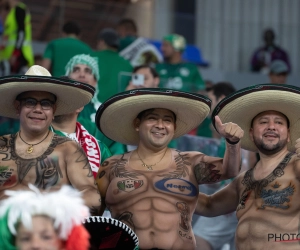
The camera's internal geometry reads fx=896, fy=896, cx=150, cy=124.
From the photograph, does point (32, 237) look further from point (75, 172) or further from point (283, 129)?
point (283, 129)

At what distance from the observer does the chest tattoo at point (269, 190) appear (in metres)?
6.42

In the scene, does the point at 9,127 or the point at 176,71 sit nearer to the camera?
the point at 9,127

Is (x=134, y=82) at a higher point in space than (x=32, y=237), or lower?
higher

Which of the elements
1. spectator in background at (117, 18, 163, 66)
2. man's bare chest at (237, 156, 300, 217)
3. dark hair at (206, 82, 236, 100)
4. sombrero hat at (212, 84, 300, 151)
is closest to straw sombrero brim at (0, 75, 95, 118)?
sombrero hat at (212, 84, 300, 151)

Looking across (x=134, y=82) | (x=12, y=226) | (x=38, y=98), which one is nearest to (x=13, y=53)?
(x=134, y=82)

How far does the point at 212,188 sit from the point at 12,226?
17.1 feet

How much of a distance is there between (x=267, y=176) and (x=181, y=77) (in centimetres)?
581

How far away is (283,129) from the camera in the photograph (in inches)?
265

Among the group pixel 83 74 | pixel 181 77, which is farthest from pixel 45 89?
pixel 181 77

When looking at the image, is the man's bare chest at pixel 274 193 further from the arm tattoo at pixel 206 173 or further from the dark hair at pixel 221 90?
the dark hair at pixel 221 90

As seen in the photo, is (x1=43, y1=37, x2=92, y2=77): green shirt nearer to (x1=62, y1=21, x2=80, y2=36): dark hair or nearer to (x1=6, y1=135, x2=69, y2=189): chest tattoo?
(x1=62, y1=21, x2=80, y2=36): dark hair

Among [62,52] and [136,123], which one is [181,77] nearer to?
[62,52]

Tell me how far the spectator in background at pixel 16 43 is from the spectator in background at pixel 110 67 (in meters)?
1.70

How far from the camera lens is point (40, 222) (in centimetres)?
467
